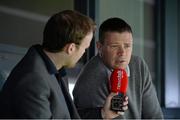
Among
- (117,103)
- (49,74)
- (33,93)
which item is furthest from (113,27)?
(33,93)

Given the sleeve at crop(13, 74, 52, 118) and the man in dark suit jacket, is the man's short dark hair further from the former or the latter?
the sleeve at crop(13, 74, 52, 118)

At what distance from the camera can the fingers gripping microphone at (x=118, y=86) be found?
247cm

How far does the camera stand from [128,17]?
16.7ft

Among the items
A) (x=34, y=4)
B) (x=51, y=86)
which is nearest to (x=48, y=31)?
(x=51, y=86)

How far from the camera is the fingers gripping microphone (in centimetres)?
247

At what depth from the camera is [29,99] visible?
6.75 feet

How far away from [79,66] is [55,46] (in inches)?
76.3

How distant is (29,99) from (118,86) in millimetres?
633

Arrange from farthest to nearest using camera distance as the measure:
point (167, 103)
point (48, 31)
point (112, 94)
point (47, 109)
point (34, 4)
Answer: point (167, 103) → point (34, 4) → point (112, 94) → point (48, 31) → point (47, 109)

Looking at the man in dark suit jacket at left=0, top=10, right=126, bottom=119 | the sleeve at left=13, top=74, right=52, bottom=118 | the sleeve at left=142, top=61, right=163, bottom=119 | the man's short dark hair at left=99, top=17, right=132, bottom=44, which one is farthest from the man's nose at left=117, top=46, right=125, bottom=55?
the sleeve at left=13, top=74, right=52, bottom=118

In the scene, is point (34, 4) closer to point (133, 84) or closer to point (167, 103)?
point (133, 84)

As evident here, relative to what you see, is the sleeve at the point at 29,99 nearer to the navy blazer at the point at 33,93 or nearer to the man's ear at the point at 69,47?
the navy blazer at the point at 33,93

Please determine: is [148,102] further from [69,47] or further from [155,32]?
[155,32]

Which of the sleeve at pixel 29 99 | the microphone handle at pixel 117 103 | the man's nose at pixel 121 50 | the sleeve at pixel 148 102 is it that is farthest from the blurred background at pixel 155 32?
the sleeve at pixel 29 99
